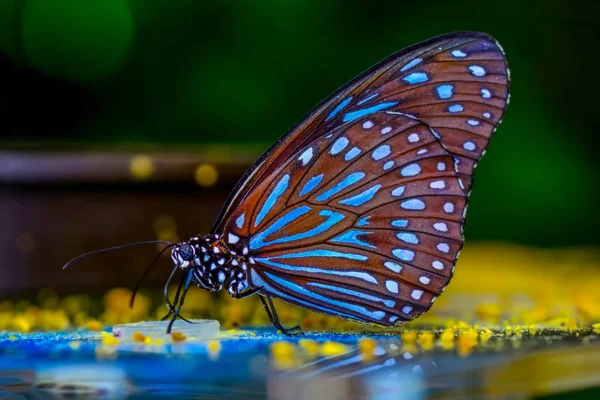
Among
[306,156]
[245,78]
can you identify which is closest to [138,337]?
[306,156]

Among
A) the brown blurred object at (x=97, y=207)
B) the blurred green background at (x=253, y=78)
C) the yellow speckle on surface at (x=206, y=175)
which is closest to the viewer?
the brown blurred object at (x=97, y=207)

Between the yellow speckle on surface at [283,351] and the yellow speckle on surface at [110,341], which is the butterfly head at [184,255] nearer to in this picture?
the yellow speckle on surface at [110,341]

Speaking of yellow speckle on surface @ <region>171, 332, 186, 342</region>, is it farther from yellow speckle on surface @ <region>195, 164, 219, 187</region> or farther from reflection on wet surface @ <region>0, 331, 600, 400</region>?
yellow speckle on surface @ <region>195, 164, 219, 187</region>

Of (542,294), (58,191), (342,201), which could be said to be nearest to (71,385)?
(342,201)

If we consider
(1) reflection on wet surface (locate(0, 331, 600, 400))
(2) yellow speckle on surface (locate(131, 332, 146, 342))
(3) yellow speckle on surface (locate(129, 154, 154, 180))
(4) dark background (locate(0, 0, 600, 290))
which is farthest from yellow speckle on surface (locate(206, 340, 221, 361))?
(4) dark background (locate(0, 0, 600, 290))

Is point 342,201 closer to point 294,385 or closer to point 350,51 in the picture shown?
point 294,385

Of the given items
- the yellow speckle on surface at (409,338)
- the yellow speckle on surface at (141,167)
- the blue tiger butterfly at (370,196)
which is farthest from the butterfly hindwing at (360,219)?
the yellow speckle on surface at (141,167)
